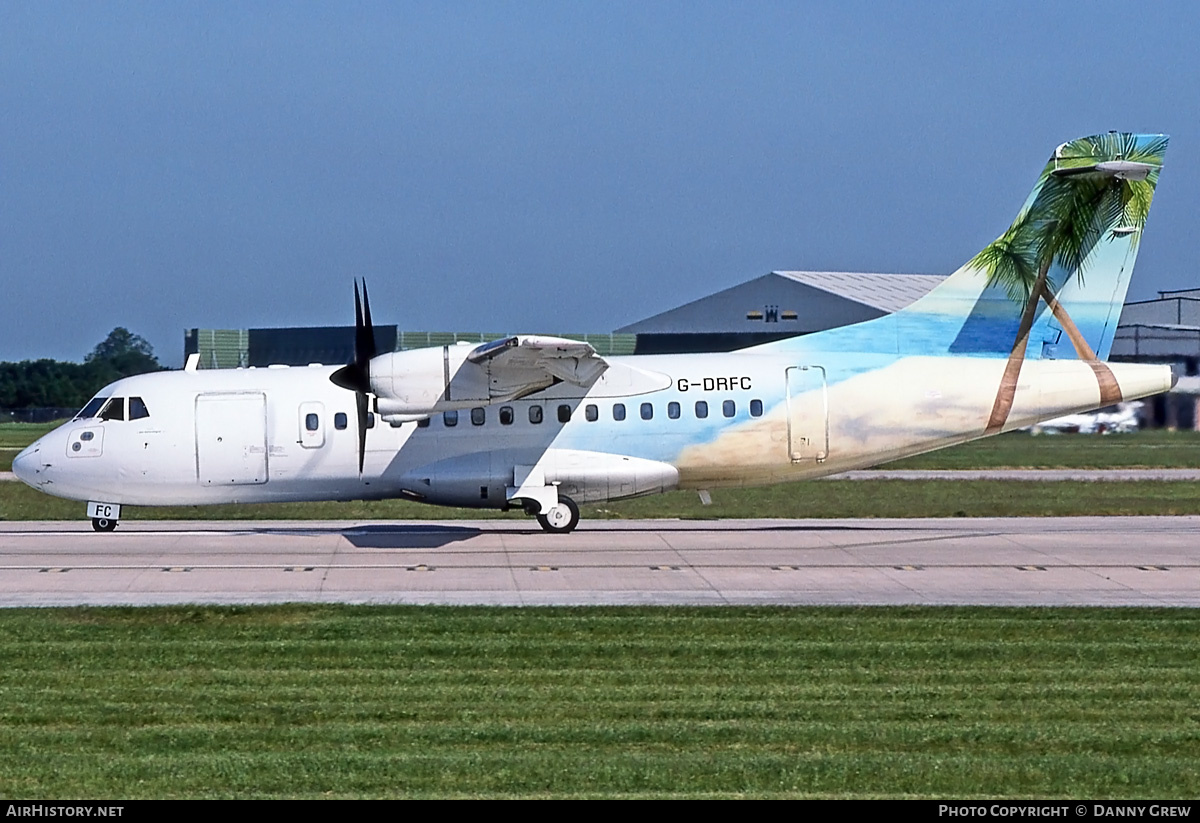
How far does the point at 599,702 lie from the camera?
12008 millimetres


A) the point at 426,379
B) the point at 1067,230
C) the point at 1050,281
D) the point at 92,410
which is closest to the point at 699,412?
the point at 426,379

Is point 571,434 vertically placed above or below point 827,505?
above

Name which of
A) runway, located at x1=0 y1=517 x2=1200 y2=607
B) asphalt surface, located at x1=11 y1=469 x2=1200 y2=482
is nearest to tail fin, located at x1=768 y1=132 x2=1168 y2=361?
runway, located at x1=0 y1=517 x2=1200 y2=607

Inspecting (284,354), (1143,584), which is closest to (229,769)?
(1143,584)

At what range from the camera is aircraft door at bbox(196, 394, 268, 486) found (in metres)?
24.7

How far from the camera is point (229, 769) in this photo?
9.55m

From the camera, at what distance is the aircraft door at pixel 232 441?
24734mm

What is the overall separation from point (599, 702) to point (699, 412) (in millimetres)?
13052

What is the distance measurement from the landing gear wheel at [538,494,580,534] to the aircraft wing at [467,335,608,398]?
2185mm

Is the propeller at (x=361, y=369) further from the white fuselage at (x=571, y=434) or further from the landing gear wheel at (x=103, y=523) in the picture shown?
the landing gear wheel at (x=103, y=523)

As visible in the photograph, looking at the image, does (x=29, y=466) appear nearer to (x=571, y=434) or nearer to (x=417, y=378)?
(x=417, y=378)

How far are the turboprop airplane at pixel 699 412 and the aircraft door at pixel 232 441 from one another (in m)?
0.03

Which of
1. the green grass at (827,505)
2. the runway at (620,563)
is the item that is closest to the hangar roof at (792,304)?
the green grass at (827,505)

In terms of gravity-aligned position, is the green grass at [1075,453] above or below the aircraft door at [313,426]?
below
